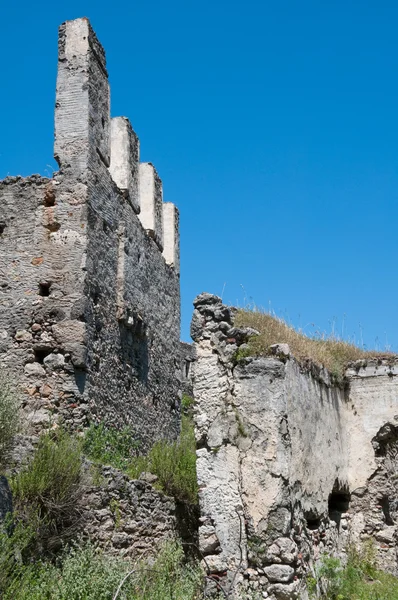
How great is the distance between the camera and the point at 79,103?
11266mm

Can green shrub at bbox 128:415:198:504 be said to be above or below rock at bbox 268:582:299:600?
above

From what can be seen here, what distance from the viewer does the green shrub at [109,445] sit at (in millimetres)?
10016

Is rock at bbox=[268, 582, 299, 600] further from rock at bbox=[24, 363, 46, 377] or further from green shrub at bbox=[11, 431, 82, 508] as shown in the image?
rock at bbox=[24, 363, 46, 377]

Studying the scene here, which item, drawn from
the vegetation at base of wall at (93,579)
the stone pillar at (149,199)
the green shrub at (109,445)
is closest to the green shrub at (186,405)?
the stone pillar at (149,199)

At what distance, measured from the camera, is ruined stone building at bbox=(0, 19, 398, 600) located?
7.40 m

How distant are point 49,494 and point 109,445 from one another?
2570 mm

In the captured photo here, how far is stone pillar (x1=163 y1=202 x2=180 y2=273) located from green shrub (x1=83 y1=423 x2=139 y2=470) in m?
4.59

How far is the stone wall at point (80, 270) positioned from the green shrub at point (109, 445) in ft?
0.63

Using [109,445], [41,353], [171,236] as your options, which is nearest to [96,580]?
[109,445]

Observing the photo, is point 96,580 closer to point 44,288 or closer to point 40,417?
point 40,417

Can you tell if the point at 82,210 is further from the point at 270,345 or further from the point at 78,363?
the point at 270,345

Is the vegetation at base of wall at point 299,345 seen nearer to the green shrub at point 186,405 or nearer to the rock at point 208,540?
the rock at point 208,540

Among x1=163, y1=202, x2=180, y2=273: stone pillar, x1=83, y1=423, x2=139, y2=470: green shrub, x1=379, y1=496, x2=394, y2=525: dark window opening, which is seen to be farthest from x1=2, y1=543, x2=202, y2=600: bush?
x1=163, y1=202, x2=180, y2=273: stone pillar

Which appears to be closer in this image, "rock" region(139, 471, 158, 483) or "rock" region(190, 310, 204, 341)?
"rock" region(190, 310, 204, 341)
